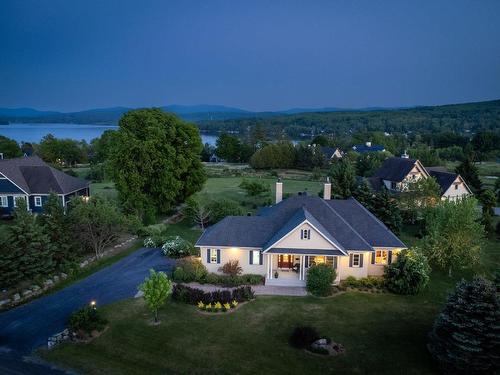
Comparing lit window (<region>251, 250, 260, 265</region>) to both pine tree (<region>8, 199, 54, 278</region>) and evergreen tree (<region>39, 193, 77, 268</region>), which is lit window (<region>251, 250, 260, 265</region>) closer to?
evergreen tree (<region>39, 193, 77, 268</region>)

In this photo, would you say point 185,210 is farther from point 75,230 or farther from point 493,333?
point 493,333

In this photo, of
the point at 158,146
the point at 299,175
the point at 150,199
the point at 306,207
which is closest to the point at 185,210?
the point at 150,199

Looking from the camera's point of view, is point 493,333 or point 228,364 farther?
point 228,364

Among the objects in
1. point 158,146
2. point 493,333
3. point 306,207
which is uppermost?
point 158,146

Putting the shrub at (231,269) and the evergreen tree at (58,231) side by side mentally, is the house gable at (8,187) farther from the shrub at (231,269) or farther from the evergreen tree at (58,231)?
the shrub at (231,269)

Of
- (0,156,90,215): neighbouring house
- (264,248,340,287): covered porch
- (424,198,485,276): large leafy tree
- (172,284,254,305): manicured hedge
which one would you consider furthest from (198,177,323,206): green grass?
(424,198,485,276): large leafy tree

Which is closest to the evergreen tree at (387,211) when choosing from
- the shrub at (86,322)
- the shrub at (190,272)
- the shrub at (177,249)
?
the shrub at (177,249)
